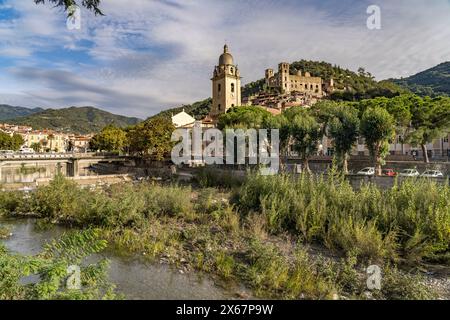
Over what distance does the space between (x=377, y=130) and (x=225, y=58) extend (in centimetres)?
4911

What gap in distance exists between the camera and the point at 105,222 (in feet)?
43.8

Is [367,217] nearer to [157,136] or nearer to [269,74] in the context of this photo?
[157,136]

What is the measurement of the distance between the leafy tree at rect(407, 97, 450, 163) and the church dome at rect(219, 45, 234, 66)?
43.2 metres

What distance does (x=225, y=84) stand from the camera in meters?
63.9

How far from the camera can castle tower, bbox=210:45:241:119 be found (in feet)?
211

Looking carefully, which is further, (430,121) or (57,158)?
(57,158)

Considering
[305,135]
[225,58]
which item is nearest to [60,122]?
[225,58]

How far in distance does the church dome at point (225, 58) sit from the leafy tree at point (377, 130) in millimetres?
47184

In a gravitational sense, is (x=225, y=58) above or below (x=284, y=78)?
below

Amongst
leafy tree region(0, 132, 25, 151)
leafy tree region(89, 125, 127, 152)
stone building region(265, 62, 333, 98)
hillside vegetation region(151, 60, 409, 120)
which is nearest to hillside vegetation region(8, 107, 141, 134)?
hillside vegetation region(151, 60, 409, 120)

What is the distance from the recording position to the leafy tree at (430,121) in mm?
26719
